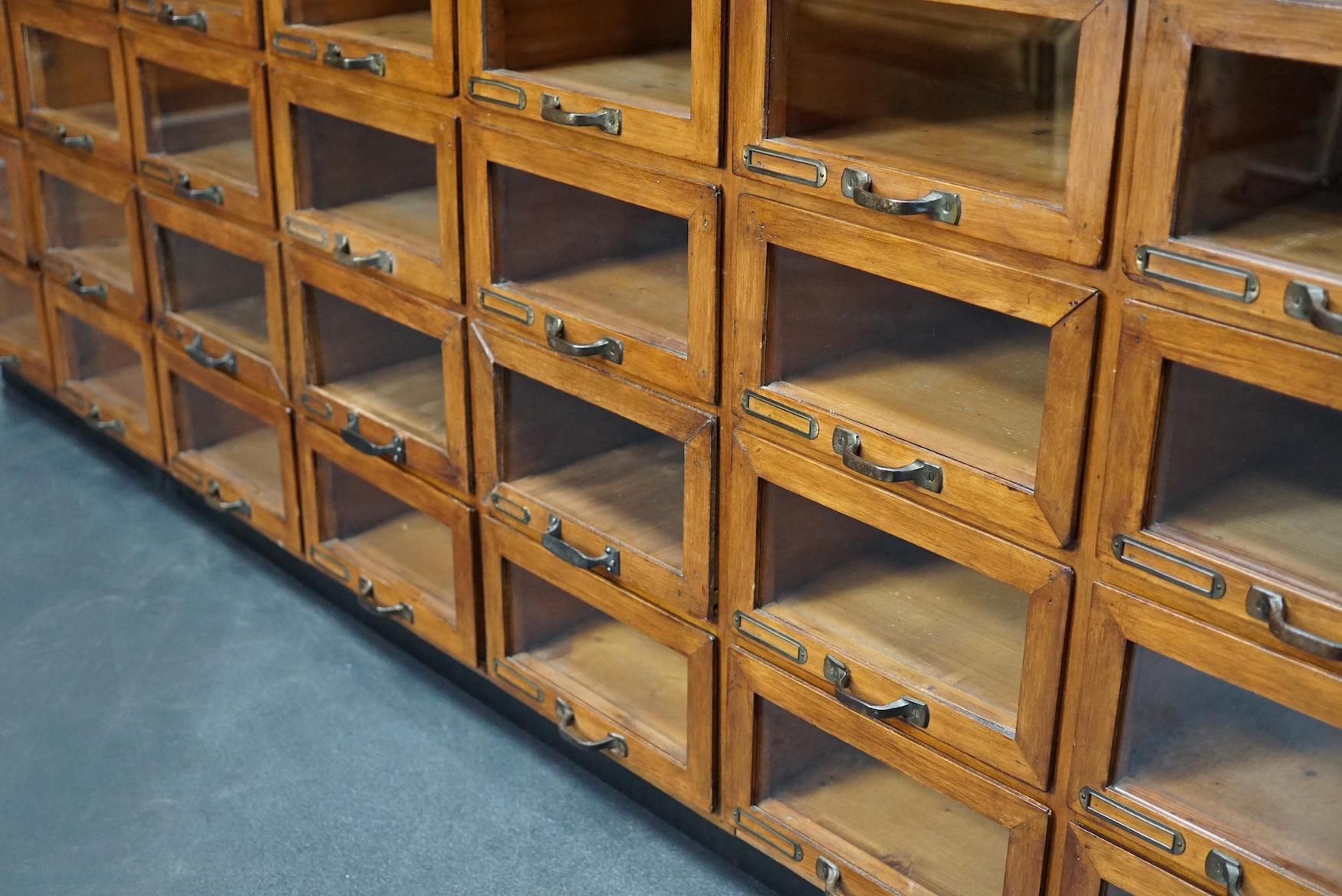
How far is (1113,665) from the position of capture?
149 cm

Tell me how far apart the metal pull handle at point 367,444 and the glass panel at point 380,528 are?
159 mm

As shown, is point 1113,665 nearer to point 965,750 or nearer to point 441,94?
point 965,750

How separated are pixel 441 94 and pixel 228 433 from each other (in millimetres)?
1106

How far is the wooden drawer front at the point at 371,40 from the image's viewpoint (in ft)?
6.55

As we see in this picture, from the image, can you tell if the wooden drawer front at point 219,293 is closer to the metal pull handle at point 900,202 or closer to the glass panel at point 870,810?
the glass panel at point 870,810

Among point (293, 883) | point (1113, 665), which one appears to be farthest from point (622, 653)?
point (1113, 665)

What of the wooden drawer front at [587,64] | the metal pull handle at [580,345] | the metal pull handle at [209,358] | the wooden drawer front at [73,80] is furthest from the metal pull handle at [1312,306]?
the wooden drawer front at [73,80]

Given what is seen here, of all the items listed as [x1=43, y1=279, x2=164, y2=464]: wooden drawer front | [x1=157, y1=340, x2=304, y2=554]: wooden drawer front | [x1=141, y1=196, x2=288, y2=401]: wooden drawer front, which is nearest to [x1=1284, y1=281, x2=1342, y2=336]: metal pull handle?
[x1=141, y1=196, x2=288, y2=401]: wooden drawer front

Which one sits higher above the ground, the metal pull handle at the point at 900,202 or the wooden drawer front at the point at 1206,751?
the metal pull handle at the point at 900,202

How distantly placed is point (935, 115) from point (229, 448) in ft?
5.59

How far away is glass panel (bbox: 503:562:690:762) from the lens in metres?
2.14

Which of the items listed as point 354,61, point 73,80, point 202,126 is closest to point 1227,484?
point 354,61

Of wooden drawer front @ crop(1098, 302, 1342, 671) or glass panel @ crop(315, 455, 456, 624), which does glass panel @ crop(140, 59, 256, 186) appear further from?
wooden drawer front @ crop(1098, 302, 1342, 671)

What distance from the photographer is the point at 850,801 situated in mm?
1910
